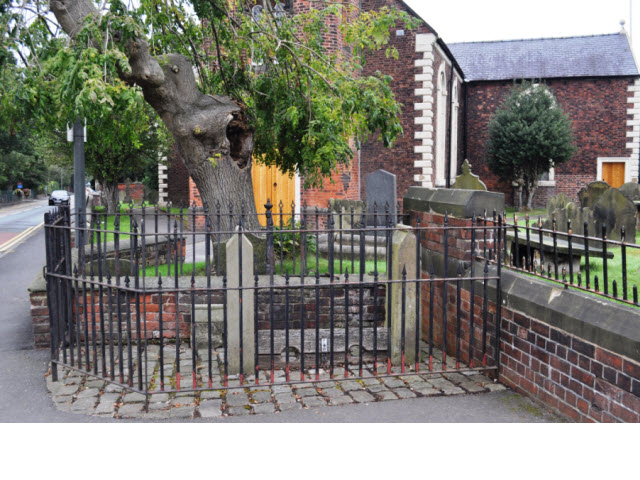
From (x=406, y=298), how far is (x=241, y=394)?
1962 mm

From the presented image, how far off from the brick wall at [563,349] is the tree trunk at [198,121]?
3344 mm

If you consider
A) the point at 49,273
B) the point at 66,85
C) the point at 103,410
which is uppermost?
the point at 66,85

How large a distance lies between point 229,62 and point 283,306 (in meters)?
4.42

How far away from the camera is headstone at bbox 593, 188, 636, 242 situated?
1094cm

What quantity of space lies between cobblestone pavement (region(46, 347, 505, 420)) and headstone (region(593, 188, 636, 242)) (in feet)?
21.8

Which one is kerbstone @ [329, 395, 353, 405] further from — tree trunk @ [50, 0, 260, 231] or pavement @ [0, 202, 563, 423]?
tree trunk @ [50, 0, 260, 231]

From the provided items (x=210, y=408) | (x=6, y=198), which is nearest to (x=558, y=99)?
(x=210, y=408)

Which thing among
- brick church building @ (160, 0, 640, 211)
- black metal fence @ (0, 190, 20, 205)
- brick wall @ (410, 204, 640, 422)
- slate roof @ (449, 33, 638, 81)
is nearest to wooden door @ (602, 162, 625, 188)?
brick church building @ (160, 0, 640, 211)

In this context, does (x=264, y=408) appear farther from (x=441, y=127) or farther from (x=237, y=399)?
(x=441, y=127)

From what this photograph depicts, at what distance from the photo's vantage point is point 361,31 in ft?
27.5

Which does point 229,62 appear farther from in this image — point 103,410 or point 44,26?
point 103,410

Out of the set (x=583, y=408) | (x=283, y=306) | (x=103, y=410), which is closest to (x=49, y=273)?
(x=103, y=410)

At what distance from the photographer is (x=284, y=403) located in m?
5.06

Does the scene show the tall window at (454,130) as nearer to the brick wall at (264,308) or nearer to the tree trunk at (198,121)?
the tree trunk at (198,121)
